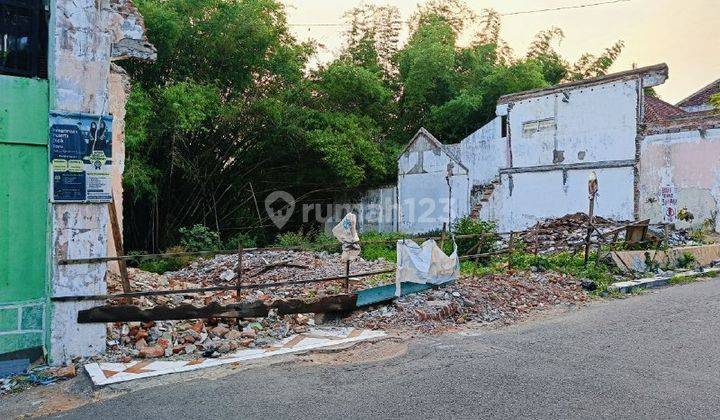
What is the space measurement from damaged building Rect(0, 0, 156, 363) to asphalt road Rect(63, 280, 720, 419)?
5.00ft

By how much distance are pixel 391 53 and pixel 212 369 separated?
19.2 m

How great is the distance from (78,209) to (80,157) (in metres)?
0.54

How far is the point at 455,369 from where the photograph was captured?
488 centimetres

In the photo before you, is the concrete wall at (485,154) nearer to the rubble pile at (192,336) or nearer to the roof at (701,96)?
the roof at (701,96)

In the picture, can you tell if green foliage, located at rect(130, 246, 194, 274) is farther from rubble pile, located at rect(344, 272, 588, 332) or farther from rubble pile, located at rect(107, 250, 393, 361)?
rubble pile, located at rect(344, 272, 588, 332)

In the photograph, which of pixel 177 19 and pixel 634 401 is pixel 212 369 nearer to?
pixel 634 401

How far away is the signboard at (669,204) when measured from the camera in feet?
49.2

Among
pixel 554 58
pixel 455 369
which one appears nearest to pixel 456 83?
pixel 554 58

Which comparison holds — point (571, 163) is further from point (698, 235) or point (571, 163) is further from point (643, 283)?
point (643, 283)

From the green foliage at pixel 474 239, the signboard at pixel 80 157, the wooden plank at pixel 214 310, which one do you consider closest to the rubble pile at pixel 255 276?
the wooden plank at pixel 214 310

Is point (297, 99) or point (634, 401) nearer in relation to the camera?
point (634, 401)

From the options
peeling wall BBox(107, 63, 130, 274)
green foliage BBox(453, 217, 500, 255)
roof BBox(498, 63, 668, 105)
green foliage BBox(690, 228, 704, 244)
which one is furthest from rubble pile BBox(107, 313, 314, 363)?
roof BBox(498, 63, 668, 105)

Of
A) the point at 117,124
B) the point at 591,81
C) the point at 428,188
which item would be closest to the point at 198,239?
the point at 117,124

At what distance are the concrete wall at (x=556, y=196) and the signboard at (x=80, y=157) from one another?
14.6 m
